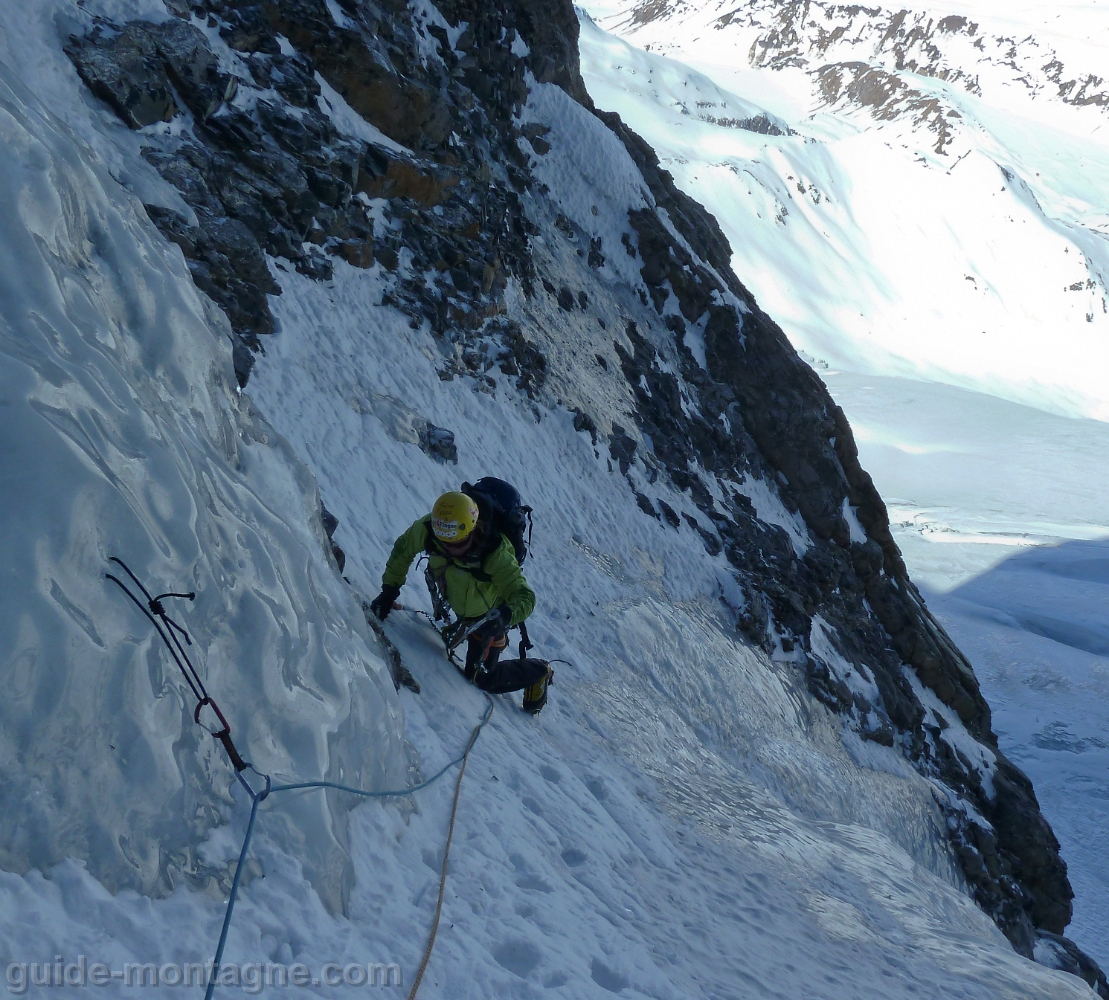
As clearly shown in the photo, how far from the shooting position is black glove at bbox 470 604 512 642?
5953mm

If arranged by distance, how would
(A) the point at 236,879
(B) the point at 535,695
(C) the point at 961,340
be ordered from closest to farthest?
1. (A) the point at 236,879
2. (B) the point at 535,695
3. (C) the point at 961,340

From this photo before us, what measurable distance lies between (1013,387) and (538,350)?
101 m

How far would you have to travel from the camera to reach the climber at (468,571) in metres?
5.39

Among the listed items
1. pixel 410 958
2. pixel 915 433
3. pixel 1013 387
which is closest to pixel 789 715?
pixel 410 958

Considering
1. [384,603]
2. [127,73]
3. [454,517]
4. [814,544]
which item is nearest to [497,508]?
[454,517]

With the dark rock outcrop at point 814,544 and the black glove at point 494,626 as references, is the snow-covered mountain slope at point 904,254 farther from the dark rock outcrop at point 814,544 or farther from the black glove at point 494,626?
the black glove at point 494,626

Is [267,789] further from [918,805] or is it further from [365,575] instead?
[918,805]

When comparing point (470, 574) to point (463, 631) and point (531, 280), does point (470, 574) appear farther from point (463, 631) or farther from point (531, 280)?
point (531, 280)

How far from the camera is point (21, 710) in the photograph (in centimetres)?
253

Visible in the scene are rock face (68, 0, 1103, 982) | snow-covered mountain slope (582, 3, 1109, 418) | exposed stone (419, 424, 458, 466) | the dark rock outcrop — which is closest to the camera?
rock face (68, 0, 1103, 982)

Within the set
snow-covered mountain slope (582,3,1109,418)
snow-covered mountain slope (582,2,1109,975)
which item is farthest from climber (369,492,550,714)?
snow-covered mountain slope (582,3,1109,418)

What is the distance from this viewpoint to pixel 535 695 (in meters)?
6.61

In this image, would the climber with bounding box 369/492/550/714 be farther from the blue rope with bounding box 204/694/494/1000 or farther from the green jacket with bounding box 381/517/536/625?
the blue rope with bounding box 204/694/494/1000

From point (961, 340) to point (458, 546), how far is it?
114m
